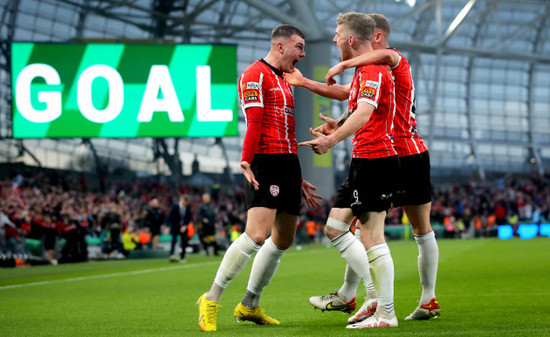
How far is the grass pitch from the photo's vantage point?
5.86 meters

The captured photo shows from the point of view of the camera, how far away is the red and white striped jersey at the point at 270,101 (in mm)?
5988

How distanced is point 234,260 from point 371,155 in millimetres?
1230

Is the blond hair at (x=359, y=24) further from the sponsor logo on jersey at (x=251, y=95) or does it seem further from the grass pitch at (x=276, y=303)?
the grass pitch at (x=276, y=303)

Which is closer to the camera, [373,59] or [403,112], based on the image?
[373,59]

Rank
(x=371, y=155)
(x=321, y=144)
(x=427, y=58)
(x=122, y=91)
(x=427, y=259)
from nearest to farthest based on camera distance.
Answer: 1. (x=321, y=144)
2. (x=371, y=155)
3. (x=427, y=259)
4. (x=122, y=91)
5. (x=427, y=58)

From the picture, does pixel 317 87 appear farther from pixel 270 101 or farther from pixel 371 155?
pixel 371 155

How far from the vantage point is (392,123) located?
6031mm

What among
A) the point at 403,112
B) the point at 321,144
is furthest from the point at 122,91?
the point at 321,144

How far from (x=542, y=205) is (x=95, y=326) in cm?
3994

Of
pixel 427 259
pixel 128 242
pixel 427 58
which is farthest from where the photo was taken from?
pixel 427 58

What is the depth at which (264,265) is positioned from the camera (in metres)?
6.29

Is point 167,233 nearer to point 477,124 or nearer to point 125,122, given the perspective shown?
point 125,122

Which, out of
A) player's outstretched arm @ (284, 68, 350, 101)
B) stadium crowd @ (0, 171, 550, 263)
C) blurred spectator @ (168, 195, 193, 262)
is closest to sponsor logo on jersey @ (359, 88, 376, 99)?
player's outstretched arm @ (284, 68, 350, 101)

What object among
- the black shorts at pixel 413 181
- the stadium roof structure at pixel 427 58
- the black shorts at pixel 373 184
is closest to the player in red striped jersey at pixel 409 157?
the black shorts at pixel 413 181
